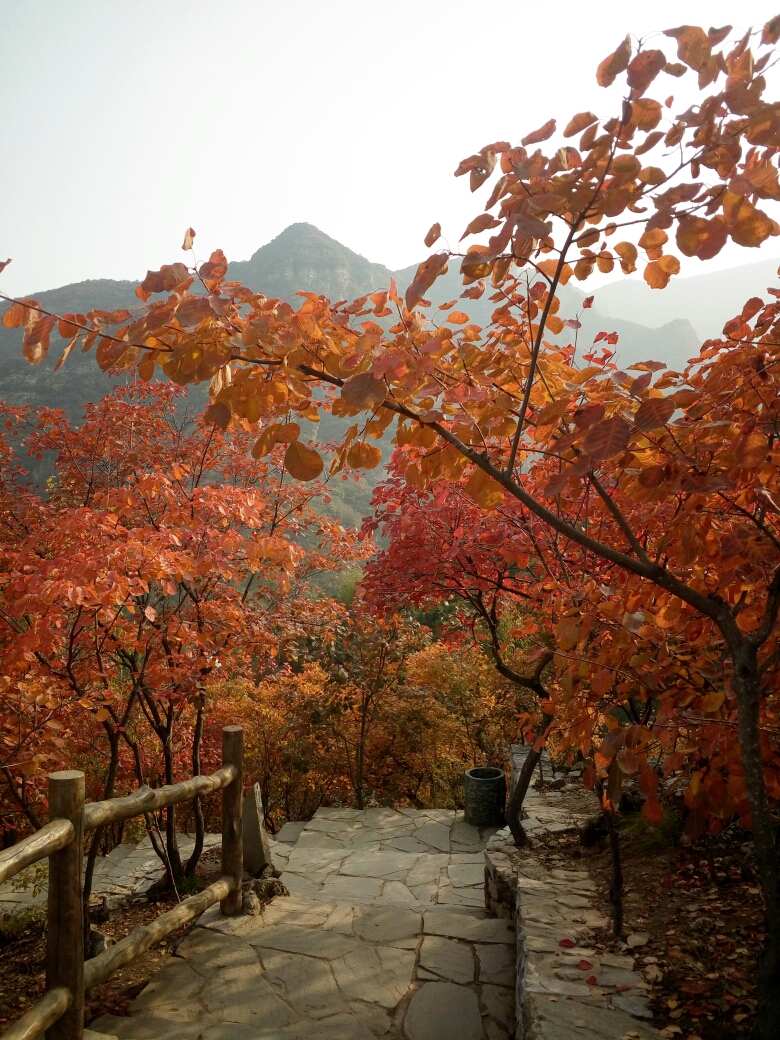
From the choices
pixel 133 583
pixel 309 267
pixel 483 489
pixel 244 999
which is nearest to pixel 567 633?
pixel 483 489

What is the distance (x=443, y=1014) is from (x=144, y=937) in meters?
1.29

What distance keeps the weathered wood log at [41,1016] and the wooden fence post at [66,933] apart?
4 cm

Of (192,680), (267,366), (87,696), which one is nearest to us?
(267,366)

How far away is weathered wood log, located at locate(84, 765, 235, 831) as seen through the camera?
2.38m

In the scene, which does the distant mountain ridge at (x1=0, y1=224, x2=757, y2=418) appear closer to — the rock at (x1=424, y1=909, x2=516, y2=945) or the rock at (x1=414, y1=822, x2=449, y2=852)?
the rock at (x1=414, y1=822, x2=449, y2=852)

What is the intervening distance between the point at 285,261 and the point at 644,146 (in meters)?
76.2

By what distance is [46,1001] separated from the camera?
81.5 inches

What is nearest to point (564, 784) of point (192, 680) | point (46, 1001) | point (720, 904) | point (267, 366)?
point (720, 904)

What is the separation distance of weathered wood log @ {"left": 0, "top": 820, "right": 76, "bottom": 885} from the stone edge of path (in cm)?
165

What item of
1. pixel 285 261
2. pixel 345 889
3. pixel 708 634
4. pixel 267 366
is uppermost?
pixel 285 261

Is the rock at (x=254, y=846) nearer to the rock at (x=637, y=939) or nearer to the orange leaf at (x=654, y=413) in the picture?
the rock at (x=637, y=939)

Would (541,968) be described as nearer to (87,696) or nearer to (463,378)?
(463,378)

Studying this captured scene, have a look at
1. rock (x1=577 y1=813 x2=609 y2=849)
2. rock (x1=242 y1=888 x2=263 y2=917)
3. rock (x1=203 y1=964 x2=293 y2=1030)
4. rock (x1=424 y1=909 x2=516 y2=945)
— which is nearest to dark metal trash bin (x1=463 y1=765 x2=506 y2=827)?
rock (x1=577 y1=813 x2=609 y2=849)

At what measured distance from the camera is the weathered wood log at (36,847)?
1.83 metres
